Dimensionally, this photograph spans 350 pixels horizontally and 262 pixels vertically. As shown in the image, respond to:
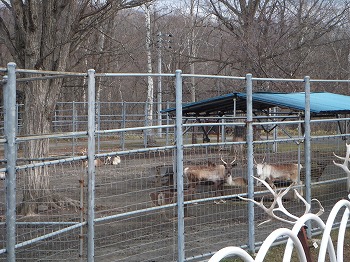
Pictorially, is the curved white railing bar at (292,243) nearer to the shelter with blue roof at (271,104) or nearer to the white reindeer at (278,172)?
the white reindeer at (278,172)

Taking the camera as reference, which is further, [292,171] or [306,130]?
[292,171]

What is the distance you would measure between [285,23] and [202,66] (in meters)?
24.2

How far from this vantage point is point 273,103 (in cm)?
1275

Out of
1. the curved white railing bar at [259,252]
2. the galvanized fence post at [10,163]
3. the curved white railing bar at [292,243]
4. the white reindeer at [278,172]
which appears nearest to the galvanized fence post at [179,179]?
the galvanized fence post at [10,163]

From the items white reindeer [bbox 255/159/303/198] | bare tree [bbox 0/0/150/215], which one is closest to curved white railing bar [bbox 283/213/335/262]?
white reindeer [bbox 255/159/303/198]

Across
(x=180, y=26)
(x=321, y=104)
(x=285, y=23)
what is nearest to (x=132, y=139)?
(x=285, y=23)

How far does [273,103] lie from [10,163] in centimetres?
810

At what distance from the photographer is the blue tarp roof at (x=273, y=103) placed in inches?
497

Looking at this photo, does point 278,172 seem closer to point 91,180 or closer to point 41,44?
point 41,44

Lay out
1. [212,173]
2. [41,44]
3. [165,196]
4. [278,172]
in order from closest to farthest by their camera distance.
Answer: [165,196] < [212,173] < [278,172] < [41,44]

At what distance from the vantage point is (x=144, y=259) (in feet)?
27.4

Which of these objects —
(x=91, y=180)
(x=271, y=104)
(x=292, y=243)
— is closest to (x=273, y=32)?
(x=271, y=104)

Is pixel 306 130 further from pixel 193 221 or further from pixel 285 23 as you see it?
pixel 285 23

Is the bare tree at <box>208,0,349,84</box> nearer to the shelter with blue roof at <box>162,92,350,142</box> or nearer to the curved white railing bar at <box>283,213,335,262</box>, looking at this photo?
the shelter with blue roof at <box>162,92,350,142</box>
